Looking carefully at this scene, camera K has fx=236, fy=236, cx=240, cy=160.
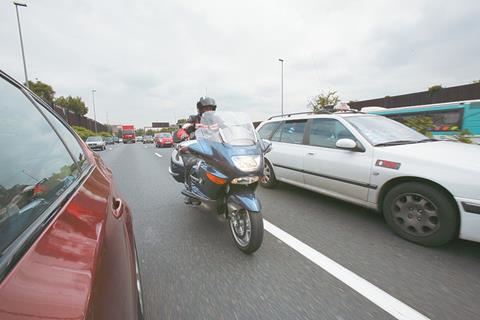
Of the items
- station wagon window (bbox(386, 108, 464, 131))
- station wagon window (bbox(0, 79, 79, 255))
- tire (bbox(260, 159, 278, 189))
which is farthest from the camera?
station wagon window (bbox(386, 108, 464, 131))

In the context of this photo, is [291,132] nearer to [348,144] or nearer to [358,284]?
[348,144]

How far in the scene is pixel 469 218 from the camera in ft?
7.51

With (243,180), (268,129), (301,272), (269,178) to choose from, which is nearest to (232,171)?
(243,180)

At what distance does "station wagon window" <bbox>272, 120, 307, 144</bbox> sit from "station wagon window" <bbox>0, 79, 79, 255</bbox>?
378 cm

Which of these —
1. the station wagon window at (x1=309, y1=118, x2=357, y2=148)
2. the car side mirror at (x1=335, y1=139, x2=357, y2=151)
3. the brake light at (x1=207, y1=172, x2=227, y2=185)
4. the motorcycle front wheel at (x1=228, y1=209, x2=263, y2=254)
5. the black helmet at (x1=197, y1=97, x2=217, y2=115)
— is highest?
the black helmet at (x1=197, y1=97, x2=217, y2=115)

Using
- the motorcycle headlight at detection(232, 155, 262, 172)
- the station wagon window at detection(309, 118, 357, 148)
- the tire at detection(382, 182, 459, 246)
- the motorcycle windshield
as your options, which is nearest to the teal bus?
the station wagon window at detection(309, 118, 357, 148)

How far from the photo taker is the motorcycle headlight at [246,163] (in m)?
2.50

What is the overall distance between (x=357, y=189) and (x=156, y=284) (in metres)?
2.74

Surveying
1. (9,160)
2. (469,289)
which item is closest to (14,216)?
(9,160)

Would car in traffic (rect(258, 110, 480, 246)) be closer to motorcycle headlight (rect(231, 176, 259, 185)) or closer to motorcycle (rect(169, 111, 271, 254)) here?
motorcycle (rect(169, 111, 271, 254))

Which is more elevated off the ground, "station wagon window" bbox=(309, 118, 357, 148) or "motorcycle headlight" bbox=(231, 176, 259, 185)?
"station wagon window" bbox=(309, 118, 357, 148)

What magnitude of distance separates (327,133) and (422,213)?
1776 millimetres

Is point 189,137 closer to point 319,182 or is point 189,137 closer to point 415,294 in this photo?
point 319,182

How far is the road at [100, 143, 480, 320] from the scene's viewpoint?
1775mm
